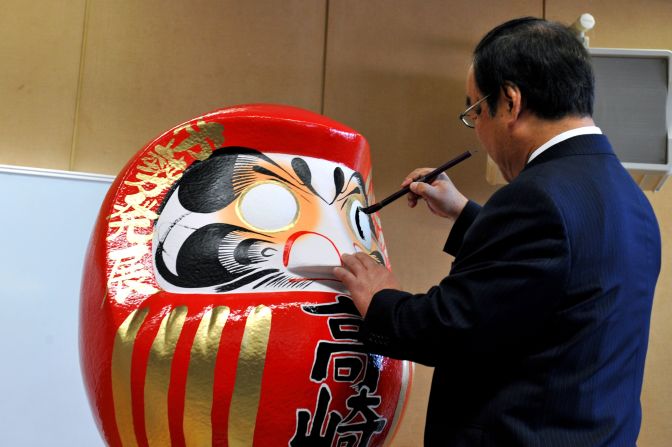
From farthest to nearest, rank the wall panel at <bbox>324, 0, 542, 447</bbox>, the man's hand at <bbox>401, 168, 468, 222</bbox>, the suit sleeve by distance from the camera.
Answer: the wall panel at <bbox>324, 0, 542, 447</bbox>, the man's hand at <bbox>401, 168, 468, 222</bbox>, the suit sleeve

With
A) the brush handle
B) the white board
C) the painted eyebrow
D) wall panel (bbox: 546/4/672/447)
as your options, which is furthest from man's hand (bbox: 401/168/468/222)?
wall panel (bbox: 546/4/672/447)

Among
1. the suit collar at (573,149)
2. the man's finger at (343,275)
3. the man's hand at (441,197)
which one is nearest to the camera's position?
the suit collar at (573,149)

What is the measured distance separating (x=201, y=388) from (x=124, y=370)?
0.46 feet

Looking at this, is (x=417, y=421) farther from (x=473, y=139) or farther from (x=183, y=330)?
(x=183, y=330)

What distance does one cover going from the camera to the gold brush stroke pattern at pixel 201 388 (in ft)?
3.59

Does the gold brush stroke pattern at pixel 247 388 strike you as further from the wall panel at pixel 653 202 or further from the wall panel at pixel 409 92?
the wall panel at pixel 653 202

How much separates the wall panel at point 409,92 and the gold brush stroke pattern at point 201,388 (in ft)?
5.39

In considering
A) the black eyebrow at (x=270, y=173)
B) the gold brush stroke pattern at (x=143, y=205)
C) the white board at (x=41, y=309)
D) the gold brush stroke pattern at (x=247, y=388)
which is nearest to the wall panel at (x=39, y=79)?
the white board at (x=41, y=309)

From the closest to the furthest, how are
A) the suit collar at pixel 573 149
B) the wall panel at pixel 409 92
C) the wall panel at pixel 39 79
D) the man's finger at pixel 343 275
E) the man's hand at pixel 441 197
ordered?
the suit collar at pixel 573 149 → the man's finger at pixel 343 275 → the man's hand at pixel 441 197 → the wall panel at pixel 39 79 → the wall panel at pixel 409 92

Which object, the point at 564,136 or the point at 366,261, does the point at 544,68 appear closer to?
the point at 564,136

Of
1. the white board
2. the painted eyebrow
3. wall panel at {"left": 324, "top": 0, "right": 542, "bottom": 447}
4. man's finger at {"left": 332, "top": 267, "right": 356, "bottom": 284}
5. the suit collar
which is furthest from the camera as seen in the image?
wall panel at {"left": 324, "top": 0, "right": 542, "bottom": 447}

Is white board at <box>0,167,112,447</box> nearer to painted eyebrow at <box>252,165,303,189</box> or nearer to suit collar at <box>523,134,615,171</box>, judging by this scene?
painted eyebrow at <box>252,165,303,189</box>

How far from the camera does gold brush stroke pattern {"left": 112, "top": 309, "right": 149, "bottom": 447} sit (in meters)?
1.13

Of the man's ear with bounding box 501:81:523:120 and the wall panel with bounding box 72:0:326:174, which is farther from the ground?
the wall panel with bounding box 72:0:326:174
